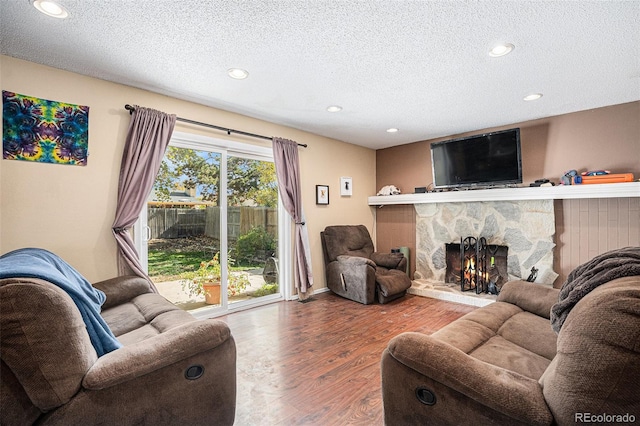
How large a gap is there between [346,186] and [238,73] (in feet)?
9.24

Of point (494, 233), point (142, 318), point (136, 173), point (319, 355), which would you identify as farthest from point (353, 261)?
point (136, 173)

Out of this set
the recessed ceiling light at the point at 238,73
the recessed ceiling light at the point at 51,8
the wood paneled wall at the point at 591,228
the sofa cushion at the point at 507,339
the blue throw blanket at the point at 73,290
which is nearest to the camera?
the blue throw blanket at the point at 73,290

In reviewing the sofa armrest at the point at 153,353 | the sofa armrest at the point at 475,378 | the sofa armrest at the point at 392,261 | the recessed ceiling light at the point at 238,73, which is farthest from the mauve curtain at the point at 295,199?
the sofa armrest at the point at 475,378

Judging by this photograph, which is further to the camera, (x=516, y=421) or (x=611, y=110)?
(x=611, y=110)

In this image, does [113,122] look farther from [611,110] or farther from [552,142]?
[611,110]

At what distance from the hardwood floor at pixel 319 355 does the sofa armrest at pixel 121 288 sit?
99 centimetres

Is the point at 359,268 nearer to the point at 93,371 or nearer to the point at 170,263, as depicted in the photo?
the point at 170,263

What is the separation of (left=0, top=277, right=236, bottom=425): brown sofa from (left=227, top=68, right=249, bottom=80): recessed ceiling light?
2.08m

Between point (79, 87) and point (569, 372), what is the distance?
12.0 ft

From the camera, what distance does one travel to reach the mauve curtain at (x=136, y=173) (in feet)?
8.89

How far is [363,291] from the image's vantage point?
12.9 feet

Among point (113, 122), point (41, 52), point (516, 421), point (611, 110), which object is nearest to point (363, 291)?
point (516, 421)

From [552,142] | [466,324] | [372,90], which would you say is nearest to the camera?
[466,324]

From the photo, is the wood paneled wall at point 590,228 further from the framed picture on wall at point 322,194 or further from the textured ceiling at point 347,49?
the framed picture on wall at point 322,194
